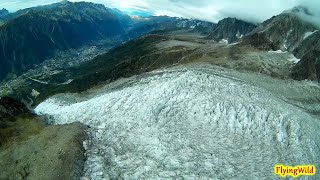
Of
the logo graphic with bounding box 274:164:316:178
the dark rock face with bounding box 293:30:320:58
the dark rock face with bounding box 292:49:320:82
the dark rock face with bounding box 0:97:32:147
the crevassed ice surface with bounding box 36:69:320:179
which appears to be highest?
the dark rock face with bounding box 293:30:320:58

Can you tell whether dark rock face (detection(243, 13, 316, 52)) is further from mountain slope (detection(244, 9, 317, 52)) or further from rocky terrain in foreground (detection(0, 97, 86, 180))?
rocky terrain in foreground (detection(0, 97, 86, 180))

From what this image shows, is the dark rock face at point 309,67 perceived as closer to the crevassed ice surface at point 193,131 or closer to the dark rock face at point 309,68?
the dark rock face at point 309,68

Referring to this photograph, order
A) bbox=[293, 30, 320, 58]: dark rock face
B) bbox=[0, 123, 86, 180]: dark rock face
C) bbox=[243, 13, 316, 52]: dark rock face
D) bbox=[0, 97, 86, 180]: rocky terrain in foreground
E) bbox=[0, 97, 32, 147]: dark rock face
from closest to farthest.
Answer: bbox=[0, 123, 86, 180]: dark rock face → bbox=[0, 97, 86, 180]: rocky terrain in foreground → bbox=[0, 97, 32, 147]: dark rock face → bbox=[293, 30, 320, 58]: dark rock face → bbox=[243, 13, 316, 52]: dark rock face

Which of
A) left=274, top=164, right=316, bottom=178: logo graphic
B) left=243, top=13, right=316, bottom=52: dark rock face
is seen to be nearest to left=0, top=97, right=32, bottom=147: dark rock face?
left=274, top=164, right=316, bottom=178: logo graphic

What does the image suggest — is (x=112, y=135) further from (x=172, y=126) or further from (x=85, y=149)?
(x=172, y=126)

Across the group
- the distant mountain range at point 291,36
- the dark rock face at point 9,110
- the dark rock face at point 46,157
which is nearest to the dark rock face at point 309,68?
the distant mountain range at point 291,36

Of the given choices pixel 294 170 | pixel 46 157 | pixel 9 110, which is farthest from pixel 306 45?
pixel 46 157
